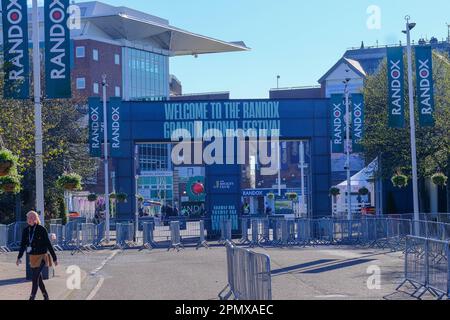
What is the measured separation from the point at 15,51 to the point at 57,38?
1299mm

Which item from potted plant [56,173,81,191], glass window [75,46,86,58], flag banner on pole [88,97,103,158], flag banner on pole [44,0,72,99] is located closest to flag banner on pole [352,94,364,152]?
flag banner on pole [88,97,103,158]

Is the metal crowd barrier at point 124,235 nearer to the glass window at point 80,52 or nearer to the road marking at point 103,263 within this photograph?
the road marking at point 103,263

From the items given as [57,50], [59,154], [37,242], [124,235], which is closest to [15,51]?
[57,50]

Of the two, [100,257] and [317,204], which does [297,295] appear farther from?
[317,204]

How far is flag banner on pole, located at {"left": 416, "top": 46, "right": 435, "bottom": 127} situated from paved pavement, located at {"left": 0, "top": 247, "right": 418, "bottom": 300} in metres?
5.49

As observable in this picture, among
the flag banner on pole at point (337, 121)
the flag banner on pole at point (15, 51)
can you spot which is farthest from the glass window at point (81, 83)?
the flag banner on pole at point (15, 51)

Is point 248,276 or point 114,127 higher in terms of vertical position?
point 114,127

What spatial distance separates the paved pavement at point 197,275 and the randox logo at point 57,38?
566 centimetres

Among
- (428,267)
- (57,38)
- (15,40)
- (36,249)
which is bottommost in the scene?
(428,267)

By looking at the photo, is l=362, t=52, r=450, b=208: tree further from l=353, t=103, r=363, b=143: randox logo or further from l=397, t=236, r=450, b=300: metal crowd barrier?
l=397, t=236, r=450, b=300: metal crowd barrier

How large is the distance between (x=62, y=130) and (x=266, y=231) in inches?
664

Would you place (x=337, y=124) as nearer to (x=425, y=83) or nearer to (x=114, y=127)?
(x=425, y=83)

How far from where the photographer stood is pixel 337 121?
40.2m
